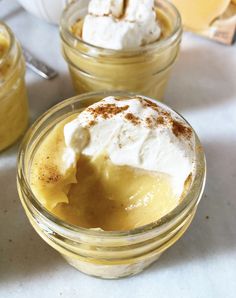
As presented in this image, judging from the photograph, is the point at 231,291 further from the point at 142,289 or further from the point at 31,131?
the point at 31,131

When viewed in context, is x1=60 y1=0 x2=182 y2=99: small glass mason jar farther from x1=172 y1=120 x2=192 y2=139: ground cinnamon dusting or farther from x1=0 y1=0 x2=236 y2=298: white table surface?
x1=172 y1=120 x2=192 y2=139: ground cinnamon dusting

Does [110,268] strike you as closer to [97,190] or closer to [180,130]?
[97,190]

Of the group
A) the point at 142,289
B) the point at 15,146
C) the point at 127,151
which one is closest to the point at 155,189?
the point at 127,151

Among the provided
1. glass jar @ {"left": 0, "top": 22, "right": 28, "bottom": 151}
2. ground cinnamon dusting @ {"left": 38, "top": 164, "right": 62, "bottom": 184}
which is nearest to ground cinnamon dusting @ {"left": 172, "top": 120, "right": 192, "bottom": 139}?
ground cinnamon dusting @ {"left": 38, "top": 164, "right": 62, "bottom": 184}

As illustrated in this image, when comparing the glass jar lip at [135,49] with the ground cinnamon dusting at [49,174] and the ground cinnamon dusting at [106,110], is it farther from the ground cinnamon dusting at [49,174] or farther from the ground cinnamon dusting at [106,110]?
the ground cinnamon dusting at [49,174]

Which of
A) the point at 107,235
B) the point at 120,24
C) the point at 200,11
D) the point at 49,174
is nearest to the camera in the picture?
the point at 107,235

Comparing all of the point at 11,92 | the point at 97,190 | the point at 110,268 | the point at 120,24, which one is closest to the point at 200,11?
the point at 120,24
